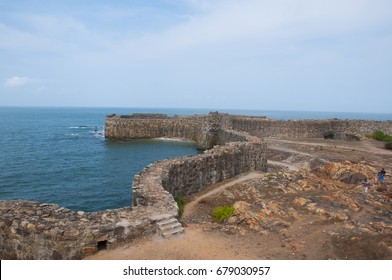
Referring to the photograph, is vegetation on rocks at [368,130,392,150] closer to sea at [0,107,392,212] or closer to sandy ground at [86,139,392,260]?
sea at [0,107,392,212]

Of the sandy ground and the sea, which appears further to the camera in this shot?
the sea

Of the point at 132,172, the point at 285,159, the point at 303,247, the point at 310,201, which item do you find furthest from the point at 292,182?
Result: the point at 132,172

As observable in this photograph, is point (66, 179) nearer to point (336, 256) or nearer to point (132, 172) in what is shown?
point (132, 172)

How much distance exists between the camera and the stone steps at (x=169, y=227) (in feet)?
38.4

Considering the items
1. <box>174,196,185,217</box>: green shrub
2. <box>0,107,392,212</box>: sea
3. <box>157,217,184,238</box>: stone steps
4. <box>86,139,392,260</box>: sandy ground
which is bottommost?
<box>0,107,392,212</box>: sea

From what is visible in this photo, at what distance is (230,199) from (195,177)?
2.79 metres

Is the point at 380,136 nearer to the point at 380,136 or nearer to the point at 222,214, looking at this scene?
the point at 380,136

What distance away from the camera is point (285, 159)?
3341cm

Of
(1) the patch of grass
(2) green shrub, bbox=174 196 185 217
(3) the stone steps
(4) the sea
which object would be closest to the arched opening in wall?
(3) the stone steps

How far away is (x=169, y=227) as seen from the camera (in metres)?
12.0

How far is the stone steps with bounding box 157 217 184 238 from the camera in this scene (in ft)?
38.4

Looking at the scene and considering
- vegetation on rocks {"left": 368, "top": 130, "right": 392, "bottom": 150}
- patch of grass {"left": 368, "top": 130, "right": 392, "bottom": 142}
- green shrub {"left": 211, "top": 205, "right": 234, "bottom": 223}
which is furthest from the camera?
patch of grass {"left": 368, "top": 130, "right": 392, "bottom": 142}

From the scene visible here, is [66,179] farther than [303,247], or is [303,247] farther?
[66,179]

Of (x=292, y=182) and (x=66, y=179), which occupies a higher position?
(x=292, y=182)
